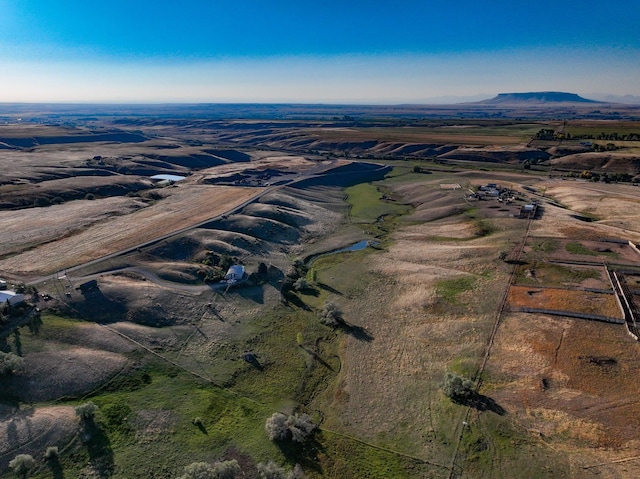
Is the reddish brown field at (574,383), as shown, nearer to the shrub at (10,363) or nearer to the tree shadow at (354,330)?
the tree shadow at (354,330)

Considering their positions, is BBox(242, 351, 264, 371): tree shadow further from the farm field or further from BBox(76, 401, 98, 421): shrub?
BBox(76, 401, 98, 421): shrub

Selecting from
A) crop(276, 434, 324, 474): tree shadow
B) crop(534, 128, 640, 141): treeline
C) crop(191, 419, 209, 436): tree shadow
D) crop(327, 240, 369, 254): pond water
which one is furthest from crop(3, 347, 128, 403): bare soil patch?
crop(534, 128, 640, 141): treeline

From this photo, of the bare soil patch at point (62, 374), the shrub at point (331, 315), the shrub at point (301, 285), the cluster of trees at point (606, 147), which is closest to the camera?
the bare soil patch at point (62, 374)

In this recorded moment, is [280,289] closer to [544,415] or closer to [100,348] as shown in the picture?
[100,348]

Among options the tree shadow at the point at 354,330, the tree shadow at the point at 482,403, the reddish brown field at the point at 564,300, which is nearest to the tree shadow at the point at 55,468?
the tree shadow at the point at 354,330

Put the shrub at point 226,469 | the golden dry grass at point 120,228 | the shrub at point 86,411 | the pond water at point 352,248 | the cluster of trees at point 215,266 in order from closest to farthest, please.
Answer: the shrub at point 226,469, the shrub at point 86,411, the cluster of trees at point 215,266, the golden dry grass at point 120,228, the pond water at point 352,248

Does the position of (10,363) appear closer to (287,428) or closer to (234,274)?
(287,428)

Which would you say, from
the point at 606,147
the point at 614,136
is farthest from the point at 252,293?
the point at 614,136
